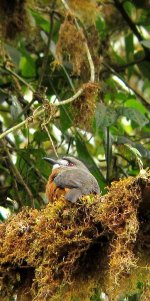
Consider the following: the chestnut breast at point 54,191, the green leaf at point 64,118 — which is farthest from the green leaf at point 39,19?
the chestnut breast at point 54,191

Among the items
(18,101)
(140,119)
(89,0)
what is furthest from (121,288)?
(89,0)

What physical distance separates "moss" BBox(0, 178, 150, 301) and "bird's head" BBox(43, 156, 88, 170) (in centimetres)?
141

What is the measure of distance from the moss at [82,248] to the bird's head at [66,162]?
141cm

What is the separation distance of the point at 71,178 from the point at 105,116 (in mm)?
829

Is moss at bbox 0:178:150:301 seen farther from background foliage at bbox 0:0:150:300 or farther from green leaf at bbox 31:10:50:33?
green leaf at bbox 31:10:50:33

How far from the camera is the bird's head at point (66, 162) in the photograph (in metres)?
4.99

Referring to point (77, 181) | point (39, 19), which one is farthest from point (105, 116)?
point (39, 19)

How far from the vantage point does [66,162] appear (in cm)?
508

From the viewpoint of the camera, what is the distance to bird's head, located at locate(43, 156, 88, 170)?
499cm

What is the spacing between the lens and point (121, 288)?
3.40 meters

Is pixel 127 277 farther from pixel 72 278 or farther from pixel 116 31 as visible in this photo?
pixel 116 31

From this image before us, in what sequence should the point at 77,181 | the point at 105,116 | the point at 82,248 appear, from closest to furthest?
1. the point at 82,248
2. the point at 77,181
3. the point at 105,116

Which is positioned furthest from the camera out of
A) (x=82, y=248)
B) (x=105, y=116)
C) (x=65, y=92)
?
(x=65, y=92)

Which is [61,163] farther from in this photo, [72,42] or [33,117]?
[72,42]
